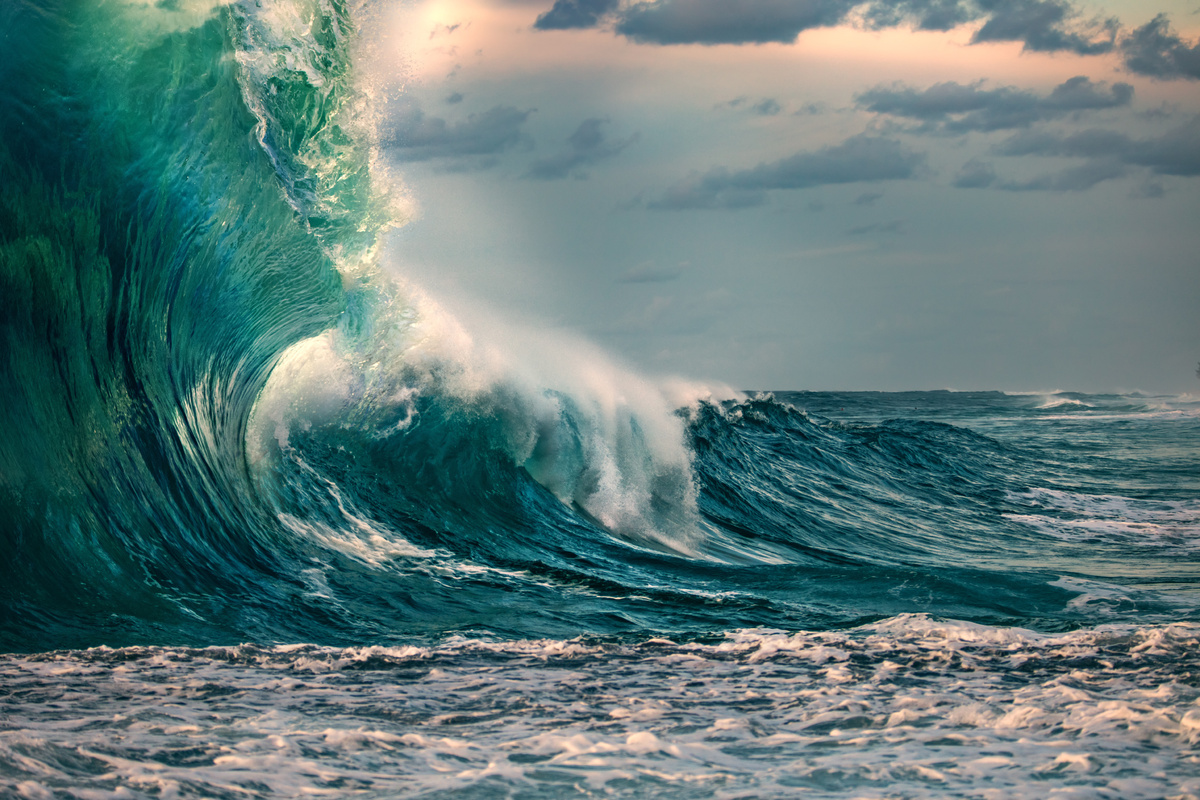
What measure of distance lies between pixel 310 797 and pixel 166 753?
672 mm

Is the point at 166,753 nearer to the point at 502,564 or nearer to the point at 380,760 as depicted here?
the point at 380,760

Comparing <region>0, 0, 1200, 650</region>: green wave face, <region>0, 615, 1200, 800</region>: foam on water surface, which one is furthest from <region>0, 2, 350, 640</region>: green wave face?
<region>0, 615, 1200, 800</region>: foam on water surface

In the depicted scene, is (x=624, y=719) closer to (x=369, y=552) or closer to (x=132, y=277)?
(x=369, y=552)

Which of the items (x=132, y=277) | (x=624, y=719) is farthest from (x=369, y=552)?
(x=624, y=719)

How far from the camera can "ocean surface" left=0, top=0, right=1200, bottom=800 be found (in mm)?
3389

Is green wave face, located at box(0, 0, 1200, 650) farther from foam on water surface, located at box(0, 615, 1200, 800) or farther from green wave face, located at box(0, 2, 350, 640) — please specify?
foam on water surface, located at box(0, 615, 1200, 800)

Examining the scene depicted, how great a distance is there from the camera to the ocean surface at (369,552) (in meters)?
3.39

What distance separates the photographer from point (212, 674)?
433 centimetres

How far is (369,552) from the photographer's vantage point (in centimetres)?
730

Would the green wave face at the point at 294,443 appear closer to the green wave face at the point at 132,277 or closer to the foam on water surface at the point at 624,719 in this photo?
the green wave face at the point at 132,277

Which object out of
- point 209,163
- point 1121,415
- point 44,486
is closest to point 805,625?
point 44,486

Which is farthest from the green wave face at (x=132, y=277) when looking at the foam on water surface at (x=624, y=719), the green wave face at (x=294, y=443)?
the foam on water surface at (x=624, y=719)

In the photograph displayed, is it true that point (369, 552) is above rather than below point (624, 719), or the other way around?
above

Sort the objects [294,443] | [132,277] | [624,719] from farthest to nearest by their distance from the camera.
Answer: [294,443], [132,277], [624,719]
